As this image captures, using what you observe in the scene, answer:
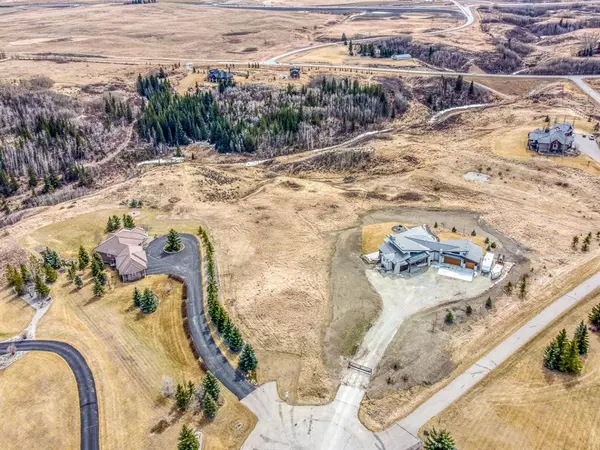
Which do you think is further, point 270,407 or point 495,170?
point 495,170

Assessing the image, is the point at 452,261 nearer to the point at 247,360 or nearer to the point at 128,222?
the point at 247,360

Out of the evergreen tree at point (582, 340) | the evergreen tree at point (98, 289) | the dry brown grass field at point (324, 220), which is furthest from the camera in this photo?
the evergreen tree at point (98, 289)

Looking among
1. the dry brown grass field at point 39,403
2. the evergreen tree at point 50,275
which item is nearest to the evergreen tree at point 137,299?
the dry brown grass field at point 39,403

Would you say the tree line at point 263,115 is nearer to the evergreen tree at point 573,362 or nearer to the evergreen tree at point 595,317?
the evergreen tree at point 595,317

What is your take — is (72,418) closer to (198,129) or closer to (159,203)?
(159,203)

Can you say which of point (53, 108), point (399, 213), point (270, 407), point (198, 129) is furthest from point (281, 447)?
point (53, 108)

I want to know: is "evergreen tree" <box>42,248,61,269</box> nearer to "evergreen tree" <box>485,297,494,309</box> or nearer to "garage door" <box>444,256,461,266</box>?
"garage door" <box>444,256,461,266</box>
